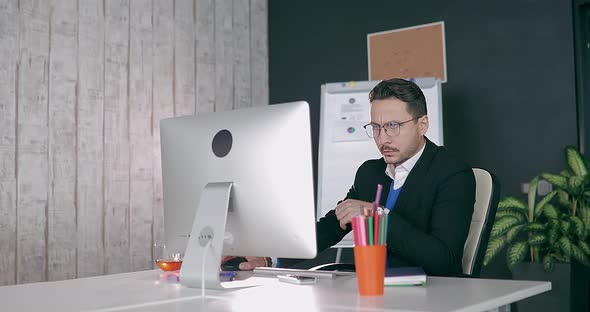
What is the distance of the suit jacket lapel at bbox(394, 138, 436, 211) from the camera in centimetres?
229

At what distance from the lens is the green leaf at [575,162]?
342cm

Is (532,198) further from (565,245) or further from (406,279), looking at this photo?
(406,279)

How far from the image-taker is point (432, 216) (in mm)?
2227

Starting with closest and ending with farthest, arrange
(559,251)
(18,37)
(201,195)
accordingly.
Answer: (201,195) → (559,251) → (18,37)

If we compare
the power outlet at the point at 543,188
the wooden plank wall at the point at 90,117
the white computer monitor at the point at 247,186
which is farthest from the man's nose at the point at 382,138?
the wooden plank wall at the point at 90,117

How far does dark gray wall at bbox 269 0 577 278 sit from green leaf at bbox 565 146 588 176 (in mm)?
299

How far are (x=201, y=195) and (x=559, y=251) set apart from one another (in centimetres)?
225

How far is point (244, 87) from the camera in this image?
4938mm

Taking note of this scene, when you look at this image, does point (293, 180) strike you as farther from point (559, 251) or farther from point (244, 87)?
point (244, 87)

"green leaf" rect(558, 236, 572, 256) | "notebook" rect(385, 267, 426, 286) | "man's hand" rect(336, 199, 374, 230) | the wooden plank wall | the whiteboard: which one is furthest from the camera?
the whiteboard

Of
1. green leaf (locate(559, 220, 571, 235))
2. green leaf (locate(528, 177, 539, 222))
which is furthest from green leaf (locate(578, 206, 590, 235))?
green leaf (locate(528, 177, 539, 222))

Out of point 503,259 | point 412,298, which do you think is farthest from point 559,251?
point 412,298

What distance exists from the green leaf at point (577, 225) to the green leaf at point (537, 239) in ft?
0.48

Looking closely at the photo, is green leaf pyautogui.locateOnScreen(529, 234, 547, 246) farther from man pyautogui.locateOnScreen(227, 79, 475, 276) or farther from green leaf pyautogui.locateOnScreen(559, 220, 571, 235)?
man pyautogui.locateOnScreen(227, 79, 475, 276)
